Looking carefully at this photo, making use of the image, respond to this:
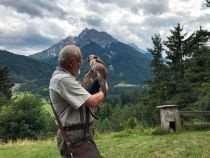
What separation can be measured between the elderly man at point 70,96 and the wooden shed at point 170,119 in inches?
327

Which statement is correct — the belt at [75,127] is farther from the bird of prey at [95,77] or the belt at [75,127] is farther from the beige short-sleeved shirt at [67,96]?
the bird of prey at [95,77]

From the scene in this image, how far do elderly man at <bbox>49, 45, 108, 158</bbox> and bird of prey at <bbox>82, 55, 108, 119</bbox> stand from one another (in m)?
0.12

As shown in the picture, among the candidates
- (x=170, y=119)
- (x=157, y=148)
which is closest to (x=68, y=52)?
(x=157, y=148)

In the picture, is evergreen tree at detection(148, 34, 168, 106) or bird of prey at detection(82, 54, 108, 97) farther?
evergreen tree at detection(148, 34, 168, 106)

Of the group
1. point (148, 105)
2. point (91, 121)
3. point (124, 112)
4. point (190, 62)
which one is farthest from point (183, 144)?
point (124, 112)

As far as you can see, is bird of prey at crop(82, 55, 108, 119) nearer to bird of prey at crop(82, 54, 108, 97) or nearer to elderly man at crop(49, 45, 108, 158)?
bird of prey at crop(82, 54, 108, 97)

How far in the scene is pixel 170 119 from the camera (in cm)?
1232

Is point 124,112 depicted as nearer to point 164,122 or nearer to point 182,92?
point 182,92

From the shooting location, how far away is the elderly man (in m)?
4.02

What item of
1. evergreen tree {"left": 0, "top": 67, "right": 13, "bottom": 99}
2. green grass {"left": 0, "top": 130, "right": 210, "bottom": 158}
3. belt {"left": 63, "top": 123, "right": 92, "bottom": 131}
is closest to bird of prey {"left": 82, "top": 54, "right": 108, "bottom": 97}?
belt {"left": 63, "top": 123, "right": 92, "bottom": 131}

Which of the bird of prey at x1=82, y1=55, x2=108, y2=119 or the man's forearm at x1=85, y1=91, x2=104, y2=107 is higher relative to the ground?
the bird of prey at x1=82, y1=55, x2=108, y2=119

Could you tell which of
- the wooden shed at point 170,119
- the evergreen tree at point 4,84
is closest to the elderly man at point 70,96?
the wooden shed at point 170,119

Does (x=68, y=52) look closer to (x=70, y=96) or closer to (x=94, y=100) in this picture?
(x=70, y=96)

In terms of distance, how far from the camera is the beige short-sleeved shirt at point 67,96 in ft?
13.2
